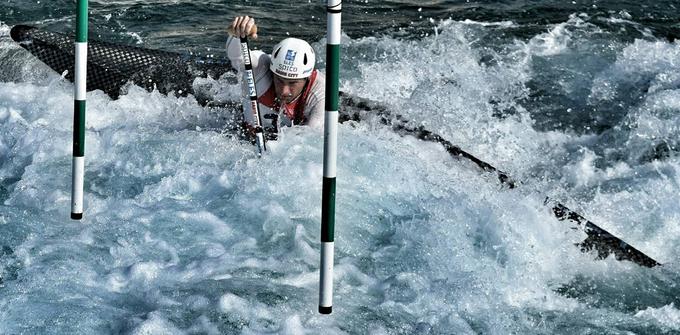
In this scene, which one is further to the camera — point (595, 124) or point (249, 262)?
point (595, 124)

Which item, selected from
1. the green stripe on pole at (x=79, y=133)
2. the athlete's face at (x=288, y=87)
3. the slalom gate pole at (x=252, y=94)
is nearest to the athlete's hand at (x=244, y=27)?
the slalom gate pole at (x=252, y=94)

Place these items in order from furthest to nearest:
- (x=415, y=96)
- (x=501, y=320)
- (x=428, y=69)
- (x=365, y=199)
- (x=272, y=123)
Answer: (x=428, y=69) → (x=415, y=96) → (x=272, y=123) → (x=365, y=199) → (x=501, y=320)

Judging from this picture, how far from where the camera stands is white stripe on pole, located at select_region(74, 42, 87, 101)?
5.03m

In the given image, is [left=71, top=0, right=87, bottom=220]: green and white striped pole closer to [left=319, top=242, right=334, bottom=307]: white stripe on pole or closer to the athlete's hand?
the athlete's hand

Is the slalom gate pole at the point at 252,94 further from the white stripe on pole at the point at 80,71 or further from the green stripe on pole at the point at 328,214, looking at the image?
the green stripe on pole at the point at 328,214

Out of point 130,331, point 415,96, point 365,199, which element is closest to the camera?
point 130,331

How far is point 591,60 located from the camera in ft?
30.8

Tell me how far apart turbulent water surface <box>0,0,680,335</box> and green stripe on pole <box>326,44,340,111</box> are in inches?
46.3

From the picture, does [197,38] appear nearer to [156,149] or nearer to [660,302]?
[156,149]

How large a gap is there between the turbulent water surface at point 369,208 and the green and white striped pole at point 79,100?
1.50ft

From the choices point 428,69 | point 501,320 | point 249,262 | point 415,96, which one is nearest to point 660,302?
point 501,320

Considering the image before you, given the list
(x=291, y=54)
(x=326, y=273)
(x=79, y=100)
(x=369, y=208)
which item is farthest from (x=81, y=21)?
(x=369, y=208)

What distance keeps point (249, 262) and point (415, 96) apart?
120 inches

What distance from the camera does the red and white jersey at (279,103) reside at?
6.34m
